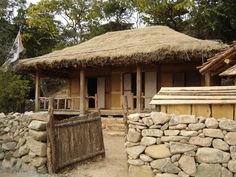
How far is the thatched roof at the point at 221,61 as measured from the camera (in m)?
10.4

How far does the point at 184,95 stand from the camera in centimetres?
813

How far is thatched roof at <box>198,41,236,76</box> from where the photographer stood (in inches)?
408

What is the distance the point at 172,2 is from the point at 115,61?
508 inches

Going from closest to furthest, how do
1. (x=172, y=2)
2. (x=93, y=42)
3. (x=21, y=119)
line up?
(x=21, y=119) < (x=93, y=42) < (x=172, y=2)

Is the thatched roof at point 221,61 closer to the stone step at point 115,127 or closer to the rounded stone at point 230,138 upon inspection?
the rounded stone at point 230,138

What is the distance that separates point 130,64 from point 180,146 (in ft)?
32.9

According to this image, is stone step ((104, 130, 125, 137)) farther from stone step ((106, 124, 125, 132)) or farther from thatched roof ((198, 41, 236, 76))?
thatched roof ((198, 41, 236, 76))

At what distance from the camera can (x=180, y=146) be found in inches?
294

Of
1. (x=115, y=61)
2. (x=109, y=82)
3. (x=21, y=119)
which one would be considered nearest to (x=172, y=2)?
(x=109, y=82)

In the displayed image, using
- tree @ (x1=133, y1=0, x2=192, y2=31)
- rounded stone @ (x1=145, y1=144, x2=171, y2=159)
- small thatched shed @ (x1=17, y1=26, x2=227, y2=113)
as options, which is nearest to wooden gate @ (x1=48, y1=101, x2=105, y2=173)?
rounded stone @ (x1=145, y1=144, x2=171, y2=159)

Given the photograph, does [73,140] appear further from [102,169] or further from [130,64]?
[130,64]

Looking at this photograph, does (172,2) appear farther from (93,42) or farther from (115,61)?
(115,61)

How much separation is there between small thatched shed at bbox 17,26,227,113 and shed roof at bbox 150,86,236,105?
7029 mm

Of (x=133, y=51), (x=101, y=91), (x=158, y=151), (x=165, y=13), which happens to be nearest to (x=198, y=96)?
(x=158, y=151)
